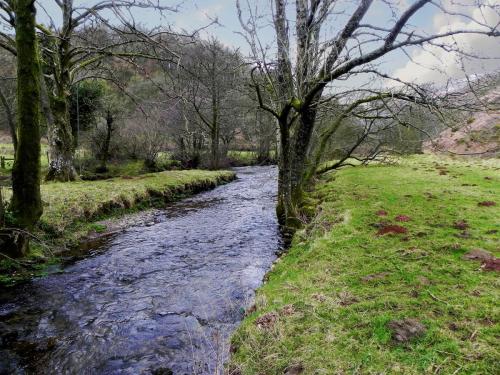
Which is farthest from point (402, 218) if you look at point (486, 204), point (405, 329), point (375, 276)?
point (405, 329)

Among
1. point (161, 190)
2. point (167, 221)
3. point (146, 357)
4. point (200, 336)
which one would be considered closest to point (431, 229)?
point (200, 336)

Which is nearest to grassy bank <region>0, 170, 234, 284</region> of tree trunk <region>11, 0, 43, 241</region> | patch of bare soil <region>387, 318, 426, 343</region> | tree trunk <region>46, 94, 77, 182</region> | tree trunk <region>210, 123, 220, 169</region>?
tree trunk <region>11, 0, 43, 241</region>

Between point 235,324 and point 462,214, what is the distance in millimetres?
5688

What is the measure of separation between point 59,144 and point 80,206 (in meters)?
5.69

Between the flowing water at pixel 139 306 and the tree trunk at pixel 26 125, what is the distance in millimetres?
1506

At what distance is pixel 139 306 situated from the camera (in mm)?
5727

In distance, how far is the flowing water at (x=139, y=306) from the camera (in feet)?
13.9

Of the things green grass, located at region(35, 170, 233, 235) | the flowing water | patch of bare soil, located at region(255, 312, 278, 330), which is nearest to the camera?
patch of bare soil, located at region(255, 312, 278, 330)

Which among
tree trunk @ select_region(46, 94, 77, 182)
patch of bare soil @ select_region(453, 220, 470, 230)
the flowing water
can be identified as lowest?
the flowing water

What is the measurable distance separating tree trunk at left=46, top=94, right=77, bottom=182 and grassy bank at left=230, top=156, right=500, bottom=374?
38.1 ft

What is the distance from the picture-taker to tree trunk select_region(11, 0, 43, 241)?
649 cm

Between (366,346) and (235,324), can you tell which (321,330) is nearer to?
(366,346)

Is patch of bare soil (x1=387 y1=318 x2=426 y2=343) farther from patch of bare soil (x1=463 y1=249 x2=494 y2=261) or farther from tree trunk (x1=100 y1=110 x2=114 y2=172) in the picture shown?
tree trunk (x1=100 y1=110 x2=114 y2=172)

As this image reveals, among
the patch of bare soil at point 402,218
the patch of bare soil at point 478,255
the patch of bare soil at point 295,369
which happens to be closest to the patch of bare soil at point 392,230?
the patch of bare soil at point 402,218
